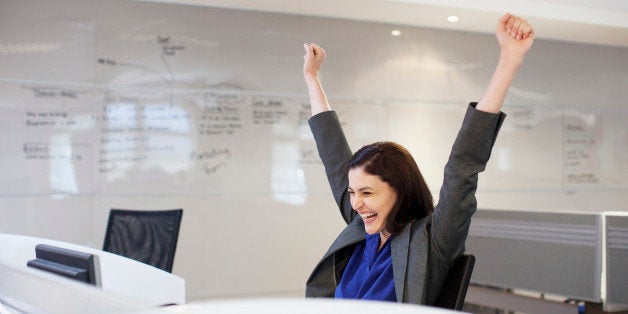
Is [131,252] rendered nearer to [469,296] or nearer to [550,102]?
[469,296]

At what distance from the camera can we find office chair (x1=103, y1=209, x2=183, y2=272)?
3086mm

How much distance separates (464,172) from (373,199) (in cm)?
29

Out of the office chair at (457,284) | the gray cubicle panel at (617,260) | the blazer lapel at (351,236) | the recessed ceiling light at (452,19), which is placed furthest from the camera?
the recessed ceiling light at (452,19)

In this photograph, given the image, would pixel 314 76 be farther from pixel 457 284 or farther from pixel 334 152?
pixel 457 284

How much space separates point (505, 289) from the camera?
3.36 meters

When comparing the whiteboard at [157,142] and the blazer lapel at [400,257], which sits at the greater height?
the whiteboard at [157,142]

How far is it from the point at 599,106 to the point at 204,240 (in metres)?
3.65

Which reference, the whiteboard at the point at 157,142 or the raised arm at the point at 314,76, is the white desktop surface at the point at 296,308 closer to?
the raised arm at the point at 314,76

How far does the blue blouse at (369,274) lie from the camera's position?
162cm

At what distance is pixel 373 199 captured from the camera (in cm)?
168

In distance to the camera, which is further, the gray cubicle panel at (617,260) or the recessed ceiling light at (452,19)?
the recessed ceiling light at (452,19)

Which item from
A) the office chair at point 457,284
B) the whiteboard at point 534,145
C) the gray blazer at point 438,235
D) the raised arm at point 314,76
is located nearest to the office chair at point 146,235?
the raised arm at point 314,76

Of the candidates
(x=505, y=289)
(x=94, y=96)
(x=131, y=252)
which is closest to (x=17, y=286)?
(x=131, y=252)

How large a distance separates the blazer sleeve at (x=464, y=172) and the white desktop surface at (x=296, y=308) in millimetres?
1010
